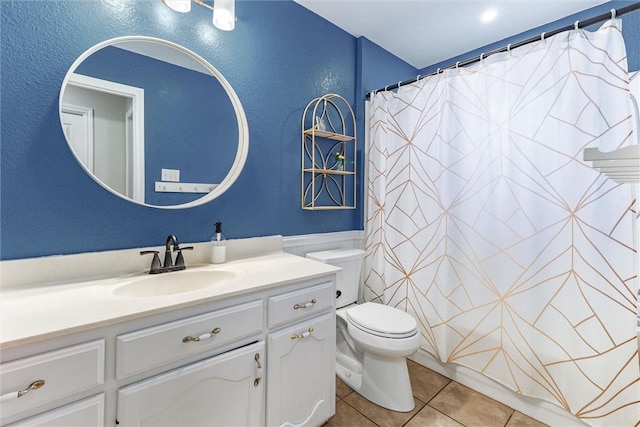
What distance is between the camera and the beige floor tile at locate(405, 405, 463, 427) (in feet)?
4.62

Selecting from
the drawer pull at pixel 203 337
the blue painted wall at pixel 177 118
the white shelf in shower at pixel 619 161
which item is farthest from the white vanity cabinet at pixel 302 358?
the white shelf in shower at pixel 619 161

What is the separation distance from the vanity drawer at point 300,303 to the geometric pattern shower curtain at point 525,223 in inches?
34.4

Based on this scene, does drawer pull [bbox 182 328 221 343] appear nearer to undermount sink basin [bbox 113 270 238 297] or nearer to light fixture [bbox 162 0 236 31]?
undermount sink basin [bbox 113 270 238 297]

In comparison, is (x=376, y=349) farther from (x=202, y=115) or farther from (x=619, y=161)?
(x=202, y=115)

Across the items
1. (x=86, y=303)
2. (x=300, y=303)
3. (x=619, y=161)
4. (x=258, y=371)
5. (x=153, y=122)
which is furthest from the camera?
(x=153, y=122)

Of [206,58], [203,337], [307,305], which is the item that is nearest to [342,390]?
[307,305]

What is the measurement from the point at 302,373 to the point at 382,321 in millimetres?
562

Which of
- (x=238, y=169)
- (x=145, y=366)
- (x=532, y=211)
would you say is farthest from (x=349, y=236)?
(x=145, y=366)

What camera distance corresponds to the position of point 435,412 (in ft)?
4.91

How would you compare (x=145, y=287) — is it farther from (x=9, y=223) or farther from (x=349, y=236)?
(x=349, y=236)

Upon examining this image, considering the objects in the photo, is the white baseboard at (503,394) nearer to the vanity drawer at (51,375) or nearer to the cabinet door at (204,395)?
the cabinet door at (204,395)

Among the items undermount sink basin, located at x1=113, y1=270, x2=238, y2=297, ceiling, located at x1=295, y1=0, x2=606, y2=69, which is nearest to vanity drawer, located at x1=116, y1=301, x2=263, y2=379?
undermount sink basin, located at x1=113, y1=270, x2=238, y2=297

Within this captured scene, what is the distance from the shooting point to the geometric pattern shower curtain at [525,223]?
1214mm

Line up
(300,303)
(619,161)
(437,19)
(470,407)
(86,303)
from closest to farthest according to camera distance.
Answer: (619,161), (86,303), (300,303), (470,407), (437,19)
